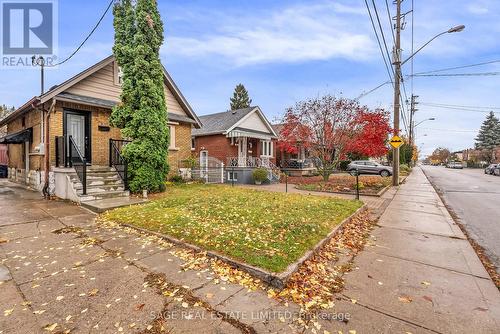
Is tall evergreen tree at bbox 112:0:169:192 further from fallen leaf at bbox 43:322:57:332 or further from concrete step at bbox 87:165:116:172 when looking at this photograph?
fallen leaf at bbox 43:322:57:332

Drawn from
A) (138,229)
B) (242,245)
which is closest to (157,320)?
(242,245)

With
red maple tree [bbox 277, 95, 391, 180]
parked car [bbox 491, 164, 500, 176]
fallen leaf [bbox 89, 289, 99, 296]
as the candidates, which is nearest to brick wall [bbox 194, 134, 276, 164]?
red maple tree [bbox 277, 95, 391, 180]

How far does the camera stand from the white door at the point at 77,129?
428 inches

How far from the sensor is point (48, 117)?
32.9ft

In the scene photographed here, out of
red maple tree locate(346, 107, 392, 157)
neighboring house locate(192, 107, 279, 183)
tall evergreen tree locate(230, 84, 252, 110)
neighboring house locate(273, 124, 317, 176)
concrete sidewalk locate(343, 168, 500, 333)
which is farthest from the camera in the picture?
tall evergreen tree locate(230, 84, 252, 110)

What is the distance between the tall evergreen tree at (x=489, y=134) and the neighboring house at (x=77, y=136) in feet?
270

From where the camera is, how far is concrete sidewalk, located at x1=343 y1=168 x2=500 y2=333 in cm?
272

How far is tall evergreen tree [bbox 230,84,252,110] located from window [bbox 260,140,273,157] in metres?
27.1

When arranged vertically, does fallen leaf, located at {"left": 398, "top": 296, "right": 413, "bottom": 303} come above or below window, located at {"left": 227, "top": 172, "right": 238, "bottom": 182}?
below

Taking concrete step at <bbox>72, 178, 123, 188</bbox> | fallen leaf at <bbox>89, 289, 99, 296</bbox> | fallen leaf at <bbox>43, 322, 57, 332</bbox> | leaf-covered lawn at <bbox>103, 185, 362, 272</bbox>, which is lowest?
fallen leaf at <bbox>43, 322, 57, 332</bbox>

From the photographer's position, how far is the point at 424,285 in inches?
138

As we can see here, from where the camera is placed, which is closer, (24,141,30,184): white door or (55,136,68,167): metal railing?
(55,136,68,167): metal railing

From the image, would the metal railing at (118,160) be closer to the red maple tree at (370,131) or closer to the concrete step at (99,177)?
the concrete step at (99,177)

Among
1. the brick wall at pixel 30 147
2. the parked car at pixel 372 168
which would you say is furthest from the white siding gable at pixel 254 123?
the brick wall at pixel 30 147
